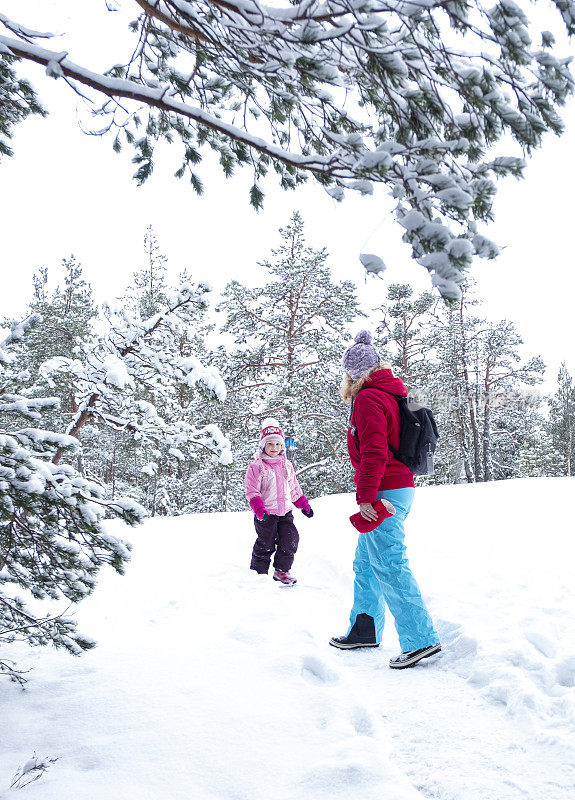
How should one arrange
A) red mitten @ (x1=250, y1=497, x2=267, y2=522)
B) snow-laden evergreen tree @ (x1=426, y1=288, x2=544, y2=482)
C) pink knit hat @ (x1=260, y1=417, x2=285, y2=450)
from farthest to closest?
1. snow-laden evergreen tree @ (x1=426, y1=288, x2=544, y2=482)
2. pink knit hat @ (x1=260, y1=417, x2=285, y2=450)
3. red mitten @ (x1=250, y1=497, x2=267, y2=522)

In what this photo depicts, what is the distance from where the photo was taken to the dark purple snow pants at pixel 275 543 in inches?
218

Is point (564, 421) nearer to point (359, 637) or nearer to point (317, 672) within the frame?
point (359, 637)

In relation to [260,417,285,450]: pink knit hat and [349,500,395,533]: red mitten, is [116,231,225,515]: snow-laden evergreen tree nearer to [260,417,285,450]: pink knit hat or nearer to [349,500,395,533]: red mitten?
[260,417,285,450]: pink knit hat

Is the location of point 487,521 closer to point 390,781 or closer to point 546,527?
point 546,527

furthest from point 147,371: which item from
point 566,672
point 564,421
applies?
point 564,421

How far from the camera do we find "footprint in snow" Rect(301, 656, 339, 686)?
2.83m

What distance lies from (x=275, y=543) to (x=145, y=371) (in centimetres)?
316

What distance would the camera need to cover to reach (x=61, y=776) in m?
1.81

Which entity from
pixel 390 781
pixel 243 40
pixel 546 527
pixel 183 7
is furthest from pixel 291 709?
pixel 546 527

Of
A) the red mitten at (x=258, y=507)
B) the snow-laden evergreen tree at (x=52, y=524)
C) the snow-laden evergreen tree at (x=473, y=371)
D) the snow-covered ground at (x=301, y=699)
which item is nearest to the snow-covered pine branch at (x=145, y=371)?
the snow-laden evergreen tree at (x=52, y=524)

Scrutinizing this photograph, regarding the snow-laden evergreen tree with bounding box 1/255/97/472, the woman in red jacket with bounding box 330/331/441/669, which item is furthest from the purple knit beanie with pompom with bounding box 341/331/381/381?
the snow-laden evergreen tree with bounding box 1/255/97/472

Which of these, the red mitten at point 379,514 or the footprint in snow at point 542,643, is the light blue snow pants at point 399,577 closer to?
the red mitten at point 379,514

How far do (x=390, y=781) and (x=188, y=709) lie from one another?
3.31ft

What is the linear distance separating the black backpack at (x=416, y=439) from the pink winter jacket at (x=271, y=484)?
8.12ft
